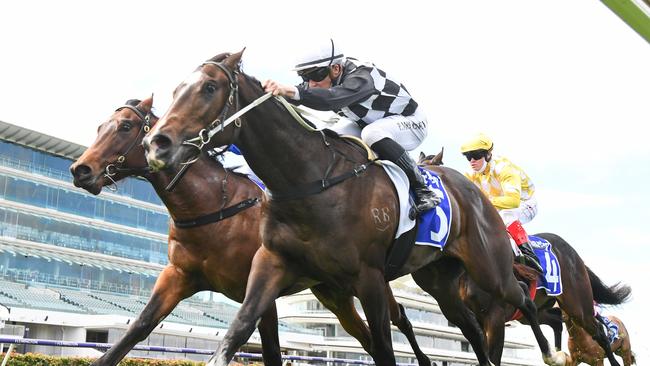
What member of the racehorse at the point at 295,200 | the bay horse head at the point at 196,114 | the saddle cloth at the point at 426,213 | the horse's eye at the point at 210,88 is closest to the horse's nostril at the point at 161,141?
the bay horse head at the point at 196,114

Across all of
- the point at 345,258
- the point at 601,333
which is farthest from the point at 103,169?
the point at 601,333

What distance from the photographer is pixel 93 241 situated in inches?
1950

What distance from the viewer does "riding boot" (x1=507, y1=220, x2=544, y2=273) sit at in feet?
28.4

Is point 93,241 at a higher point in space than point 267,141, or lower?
higher

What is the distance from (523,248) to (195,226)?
14.6ft

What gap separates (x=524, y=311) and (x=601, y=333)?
3426 mm

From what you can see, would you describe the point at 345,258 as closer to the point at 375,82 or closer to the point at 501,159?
the point at 375,82

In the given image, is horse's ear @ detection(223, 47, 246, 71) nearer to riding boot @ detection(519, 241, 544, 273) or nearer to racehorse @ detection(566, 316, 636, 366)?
riding boot @ detection(519, 241, 544, 273)

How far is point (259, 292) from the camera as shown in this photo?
4.45 metres

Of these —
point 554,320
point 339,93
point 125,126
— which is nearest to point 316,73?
point 339,93

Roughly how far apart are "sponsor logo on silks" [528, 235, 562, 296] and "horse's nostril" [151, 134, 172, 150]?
6.03 m

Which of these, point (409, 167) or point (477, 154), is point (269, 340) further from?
point (477, 154)

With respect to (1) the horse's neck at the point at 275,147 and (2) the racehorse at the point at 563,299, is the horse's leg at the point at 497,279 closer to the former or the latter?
(2) the racehorse at the point at 563,299

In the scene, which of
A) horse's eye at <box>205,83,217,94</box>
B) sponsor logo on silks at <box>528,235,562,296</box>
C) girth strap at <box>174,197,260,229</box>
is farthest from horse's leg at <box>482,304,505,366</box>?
horse's eye at <box>205,83,217,94</box>
